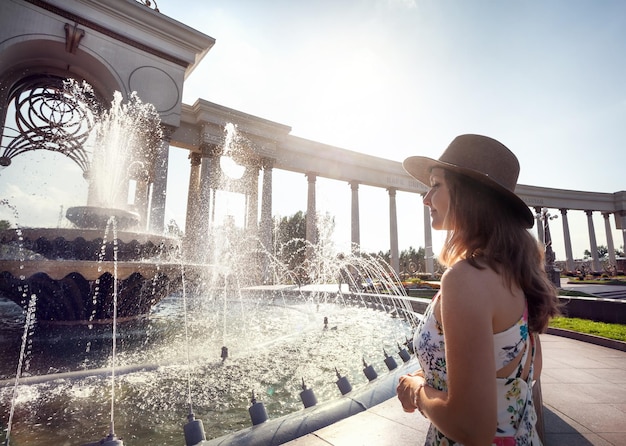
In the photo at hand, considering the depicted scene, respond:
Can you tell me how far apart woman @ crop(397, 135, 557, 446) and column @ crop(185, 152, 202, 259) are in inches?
866

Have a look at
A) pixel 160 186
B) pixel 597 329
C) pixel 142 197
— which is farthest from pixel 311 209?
pixel 597 329

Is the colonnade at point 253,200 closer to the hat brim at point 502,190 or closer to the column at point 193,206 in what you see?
the column at point 193,206

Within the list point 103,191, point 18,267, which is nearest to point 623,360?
point 18,267

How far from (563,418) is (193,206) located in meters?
25.7

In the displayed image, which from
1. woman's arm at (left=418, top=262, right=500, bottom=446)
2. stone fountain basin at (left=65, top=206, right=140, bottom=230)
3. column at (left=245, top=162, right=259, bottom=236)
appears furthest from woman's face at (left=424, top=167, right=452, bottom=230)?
column at (left=245, top=162, right=259, bottom=236)

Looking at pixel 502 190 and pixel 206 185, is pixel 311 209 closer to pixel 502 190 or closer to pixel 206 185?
pixel 206 185

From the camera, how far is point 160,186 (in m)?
20.4

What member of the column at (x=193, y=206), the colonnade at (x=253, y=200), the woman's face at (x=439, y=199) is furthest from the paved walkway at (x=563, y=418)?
the column at (x=193, y=206)

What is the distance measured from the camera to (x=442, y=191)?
1.64m

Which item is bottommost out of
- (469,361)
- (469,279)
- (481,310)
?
(469,361)

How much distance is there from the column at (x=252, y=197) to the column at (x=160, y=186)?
323 inches

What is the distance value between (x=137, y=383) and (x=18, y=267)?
3596 millimetres

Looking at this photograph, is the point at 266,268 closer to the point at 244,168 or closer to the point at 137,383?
the point at 244,168

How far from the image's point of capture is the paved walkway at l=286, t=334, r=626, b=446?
2576 mm
